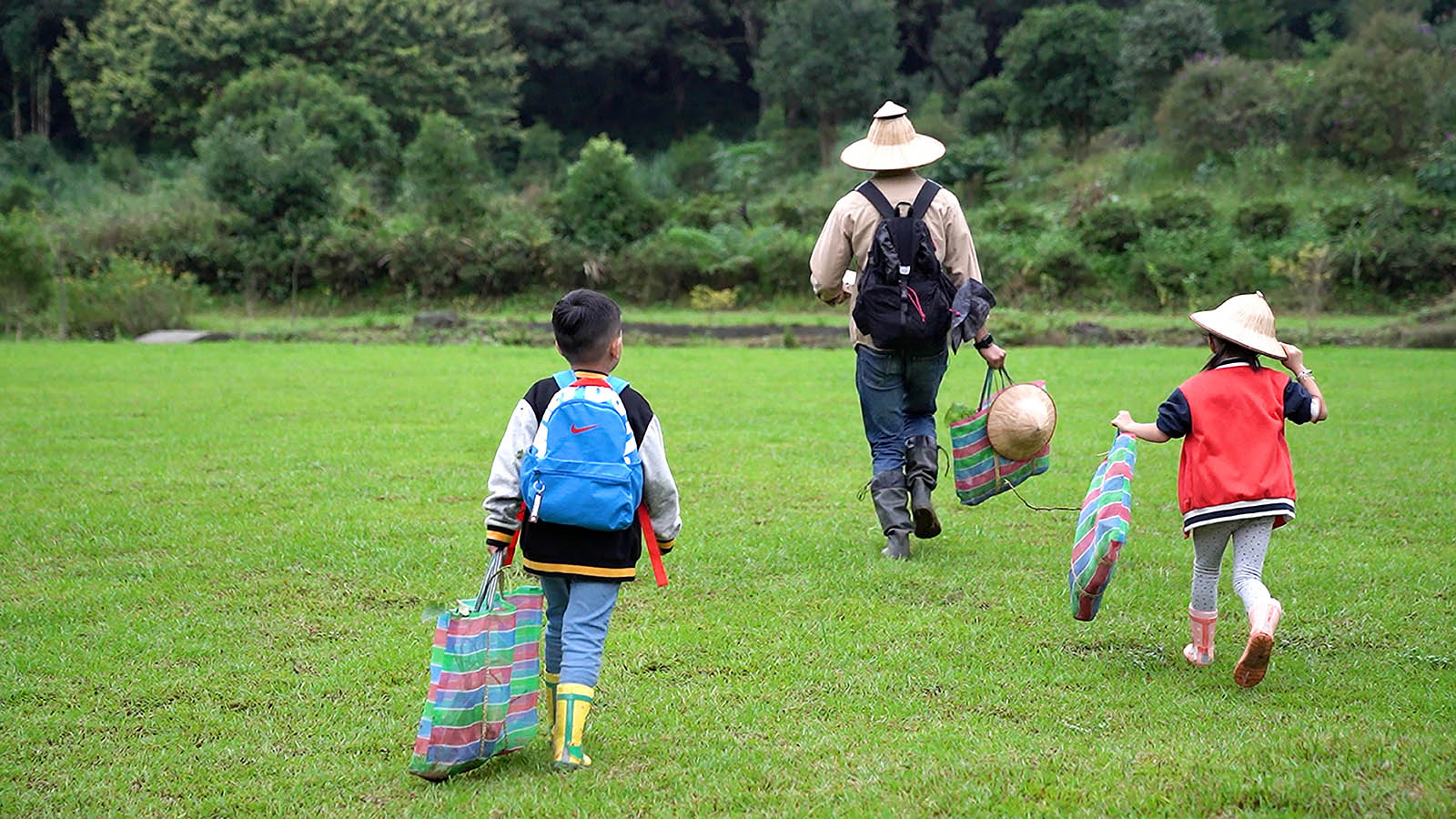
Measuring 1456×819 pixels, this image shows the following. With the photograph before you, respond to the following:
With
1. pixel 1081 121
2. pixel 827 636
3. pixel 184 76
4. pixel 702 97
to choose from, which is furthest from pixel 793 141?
pixel 827 636

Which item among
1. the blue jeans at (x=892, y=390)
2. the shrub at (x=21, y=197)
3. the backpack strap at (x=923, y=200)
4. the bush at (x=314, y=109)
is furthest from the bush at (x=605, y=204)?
the backpack strap at (x=923, y=200)

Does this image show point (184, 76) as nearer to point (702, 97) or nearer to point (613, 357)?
point (702, 97)

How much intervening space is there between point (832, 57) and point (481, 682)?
106ft

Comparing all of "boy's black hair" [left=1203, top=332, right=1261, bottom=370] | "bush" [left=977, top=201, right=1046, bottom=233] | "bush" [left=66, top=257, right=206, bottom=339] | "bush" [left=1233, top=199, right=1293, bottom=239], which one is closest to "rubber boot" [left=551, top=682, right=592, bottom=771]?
"boy's black hair" [left=1203, top=332, right=1261, bottom=370]

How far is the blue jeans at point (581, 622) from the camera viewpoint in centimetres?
360

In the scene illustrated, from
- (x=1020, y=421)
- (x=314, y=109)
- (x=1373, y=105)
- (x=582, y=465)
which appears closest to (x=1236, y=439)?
(x=1020, y=421)

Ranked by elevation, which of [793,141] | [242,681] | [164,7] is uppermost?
[164,7]

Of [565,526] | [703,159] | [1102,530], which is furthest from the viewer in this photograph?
[703,159]

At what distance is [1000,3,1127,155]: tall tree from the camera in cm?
2864

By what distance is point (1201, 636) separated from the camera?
437 cm

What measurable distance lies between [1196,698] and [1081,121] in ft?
88.6

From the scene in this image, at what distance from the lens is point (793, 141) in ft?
113

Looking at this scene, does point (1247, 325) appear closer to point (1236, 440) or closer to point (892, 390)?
point (1236, 440)

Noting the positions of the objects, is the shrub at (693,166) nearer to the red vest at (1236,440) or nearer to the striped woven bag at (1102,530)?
the striped woven bag at (1102,530)
